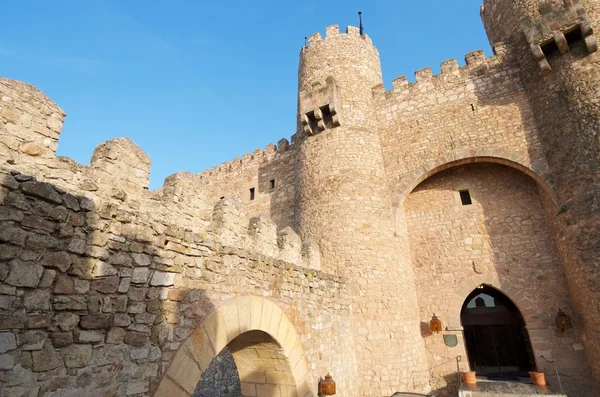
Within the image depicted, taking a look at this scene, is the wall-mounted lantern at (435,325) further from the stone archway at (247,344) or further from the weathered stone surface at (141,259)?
the weathered stone surface at (141,259)

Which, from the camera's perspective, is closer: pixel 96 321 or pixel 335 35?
pixel 96 321

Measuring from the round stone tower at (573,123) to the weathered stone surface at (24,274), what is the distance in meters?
7.64

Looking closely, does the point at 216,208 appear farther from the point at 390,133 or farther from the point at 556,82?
the point at 556,82

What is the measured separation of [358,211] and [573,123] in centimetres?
441

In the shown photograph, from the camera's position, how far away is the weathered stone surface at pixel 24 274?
6.32ft

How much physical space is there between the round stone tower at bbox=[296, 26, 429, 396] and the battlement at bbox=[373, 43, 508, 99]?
0.66 m

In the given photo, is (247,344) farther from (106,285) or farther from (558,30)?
(558,30)

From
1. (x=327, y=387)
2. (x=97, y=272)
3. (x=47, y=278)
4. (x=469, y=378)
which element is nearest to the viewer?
(x=47, y=278)

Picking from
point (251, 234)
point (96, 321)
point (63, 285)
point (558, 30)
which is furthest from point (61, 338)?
point (558, 30)

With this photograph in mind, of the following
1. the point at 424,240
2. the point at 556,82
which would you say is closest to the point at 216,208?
the point at 424,240

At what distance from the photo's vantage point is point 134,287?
259 cm

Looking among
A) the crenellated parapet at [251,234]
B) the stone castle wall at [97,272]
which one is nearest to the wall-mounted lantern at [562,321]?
the crenellated parapet at [251,234]

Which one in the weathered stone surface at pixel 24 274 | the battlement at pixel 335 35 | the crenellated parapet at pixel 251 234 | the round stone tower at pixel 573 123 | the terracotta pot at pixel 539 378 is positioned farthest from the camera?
the battlement at pixel 335 35

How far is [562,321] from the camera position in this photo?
605cm
